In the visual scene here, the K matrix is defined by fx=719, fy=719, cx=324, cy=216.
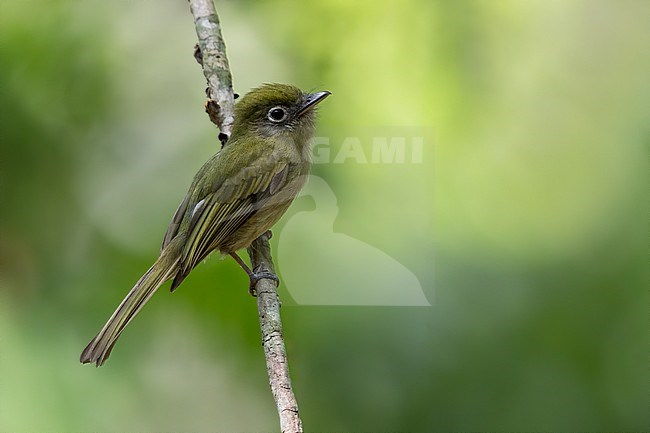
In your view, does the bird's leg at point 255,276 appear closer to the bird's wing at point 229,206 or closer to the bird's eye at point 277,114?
the bird's wing at point 229,206

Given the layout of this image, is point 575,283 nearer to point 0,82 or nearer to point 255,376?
point 255,376

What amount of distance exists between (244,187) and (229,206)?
11 centimetres

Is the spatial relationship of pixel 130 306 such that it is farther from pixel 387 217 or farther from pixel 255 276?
pixel 387 217

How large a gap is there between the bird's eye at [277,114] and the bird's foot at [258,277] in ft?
2.45

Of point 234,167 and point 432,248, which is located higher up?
point 234,167

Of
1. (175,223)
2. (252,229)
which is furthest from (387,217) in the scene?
(175,223)

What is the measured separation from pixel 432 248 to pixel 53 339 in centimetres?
150

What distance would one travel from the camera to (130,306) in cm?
249

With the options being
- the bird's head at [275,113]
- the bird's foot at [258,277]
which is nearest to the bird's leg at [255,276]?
the bird's foot at [258,277]

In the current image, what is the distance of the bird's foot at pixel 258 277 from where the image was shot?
2.56m

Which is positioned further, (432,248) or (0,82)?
(0,82)

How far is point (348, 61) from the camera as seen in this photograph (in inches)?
119

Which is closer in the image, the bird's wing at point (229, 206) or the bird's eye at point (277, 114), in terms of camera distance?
the bird's wing at point (229, 206)

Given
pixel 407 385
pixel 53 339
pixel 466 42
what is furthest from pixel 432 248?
pixel 53 339
